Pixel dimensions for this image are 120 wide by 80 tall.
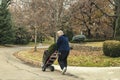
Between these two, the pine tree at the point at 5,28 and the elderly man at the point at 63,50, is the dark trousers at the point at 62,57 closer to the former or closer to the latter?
the elderly man at the point at 63,50

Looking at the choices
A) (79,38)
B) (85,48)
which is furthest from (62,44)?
(79,38)

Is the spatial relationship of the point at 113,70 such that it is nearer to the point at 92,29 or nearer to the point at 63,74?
the point at 63,74

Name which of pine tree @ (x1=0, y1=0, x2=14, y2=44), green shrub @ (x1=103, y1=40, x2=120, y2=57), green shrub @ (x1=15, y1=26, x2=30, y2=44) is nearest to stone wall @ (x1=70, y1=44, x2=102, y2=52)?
green shrub @ (x1=103, y1=40, x2=120, y2=57)

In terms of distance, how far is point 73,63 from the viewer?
18922mm

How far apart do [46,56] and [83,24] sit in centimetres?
3359

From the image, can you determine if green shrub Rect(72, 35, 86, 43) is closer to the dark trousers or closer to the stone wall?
the stone wall

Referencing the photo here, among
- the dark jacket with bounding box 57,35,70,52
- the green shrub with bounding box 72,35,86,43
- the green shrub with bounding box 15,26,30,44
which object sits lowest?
the green shrub with bounding box 15,26,30,44

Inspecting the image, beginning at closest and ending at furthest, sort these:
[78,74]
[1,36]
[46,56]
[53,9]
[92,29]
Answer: [78,74] → [46,56] → [53,9] → [1,36] → [92,29]

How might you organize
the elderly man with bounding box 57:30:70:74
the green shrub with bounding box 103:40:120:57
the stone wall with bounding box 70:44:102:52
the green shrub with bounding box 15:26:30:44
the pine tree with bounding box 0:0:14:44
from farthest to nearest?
1. the green shrub with bounding box 15:26:30:44
2. the pine tree with bounding box 0:0:14:44
3. the stone wall with bounding box 70:44:102:52
4. the green shrub with bounding box 103:40:120:57
5. the elderly man with bounding box 57:30:70:74

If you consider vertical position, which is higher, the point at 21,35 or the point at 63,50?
the point at 63,50

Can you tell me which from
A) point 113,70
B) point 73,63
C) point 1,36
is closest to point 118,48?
point 73,63

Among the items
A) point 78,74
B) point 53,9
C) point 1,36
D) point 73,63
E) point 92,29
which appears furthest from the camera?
point 92,29

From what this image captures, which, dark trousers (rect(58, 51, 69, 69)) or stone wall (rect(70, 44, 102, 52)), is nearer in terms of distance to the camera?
dark trousers (rect(58, 51, 69, 69))

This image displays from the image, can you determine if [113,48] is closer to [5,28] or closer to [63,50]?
[63,50]
